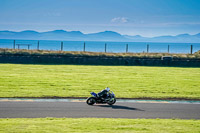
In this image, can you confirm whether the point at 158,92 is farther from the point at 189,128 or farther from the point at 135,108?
the point at 189,128

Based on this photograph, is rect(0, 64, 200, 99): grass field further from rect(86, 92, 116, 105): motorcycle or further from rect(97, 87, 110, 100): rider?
rect(97, 87, 110, 100): rider

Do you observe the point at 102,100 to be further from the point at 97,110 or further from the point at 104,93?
the point at 97,110

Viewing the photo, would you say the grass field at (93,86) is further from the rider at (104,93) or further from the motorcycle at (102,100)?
the rider at (104,93)

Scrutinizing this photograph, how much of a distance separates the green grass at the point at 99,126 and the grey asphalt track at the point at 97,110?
165cm

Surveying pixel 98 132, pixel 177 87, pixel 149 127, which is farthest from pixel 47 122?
pixel 177 87

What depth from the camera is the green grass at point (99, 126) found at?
914cm

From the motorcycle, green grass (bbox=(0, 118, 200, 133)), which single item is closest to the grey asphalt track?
the motorcycle

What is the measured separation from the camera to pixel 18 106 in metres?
14.0

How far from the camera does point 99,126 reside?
381 inches

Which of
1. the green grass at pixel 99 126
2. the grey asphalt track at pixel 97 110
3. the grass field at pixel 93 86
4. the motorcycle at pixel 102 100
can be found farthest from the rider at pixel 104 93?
the green grass at pixel 99 126

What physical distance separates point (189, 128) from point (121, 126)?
203 cm

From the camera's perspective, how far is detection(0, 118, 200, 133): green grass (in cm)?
914

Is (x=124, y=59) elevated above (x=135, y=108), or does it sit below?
above

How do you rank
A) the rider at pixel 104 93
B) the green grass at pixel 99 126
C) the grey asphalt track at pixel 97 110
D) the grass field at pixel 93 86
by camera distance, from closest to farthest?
1. the green grass at pixel 99 126
2. the grey asphalt track at pixel 97 110
3. the rider at pixel 104 93
4. the grass field at pixel 93 86
